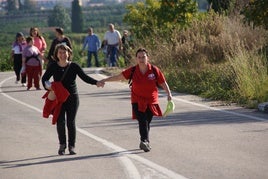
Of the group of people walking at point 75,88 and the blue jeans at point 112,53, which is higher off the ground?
the group of people walking at point 75,88

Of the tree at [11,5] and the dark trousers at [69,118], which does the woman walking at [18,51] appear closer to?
the dark trousers at [69,118]

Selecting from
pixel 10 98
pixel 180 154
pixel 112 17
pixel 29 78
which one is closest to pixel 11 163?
pixel 180 154

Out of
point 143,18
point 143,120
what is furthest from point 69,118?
point 143,18

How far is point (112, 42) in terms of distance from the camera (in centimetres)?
3444

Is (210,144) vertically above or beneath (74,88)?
beneath

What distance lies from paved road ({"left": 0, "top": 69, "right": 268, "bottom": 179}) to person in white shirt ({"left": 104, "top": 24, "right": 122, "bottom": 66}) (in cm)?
1471

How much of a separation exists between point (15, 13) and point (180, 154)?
12703cm

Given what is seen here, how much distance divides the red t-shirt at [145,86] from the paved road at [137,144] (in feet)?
2.08

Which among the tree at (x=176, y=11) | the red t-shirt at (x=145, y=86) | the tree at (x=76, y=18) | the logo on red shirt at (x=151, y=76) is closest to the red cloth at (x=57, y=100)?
the red t-shirt at (x=145, y=86)

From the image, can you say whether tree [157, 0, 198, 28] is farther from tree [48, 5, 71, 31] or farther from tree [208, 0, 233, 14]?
tree [48, 5, 71, 31]

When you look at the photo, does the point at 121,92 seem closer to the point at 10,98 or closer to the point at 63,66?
the point at 10,98

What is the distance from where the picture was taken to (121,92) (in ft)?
75.4

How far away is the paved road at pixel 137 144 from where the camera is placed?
1091cm

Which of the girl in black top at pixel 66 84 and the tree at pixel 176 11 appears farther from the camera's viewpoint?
the tree at pixel 176 11
